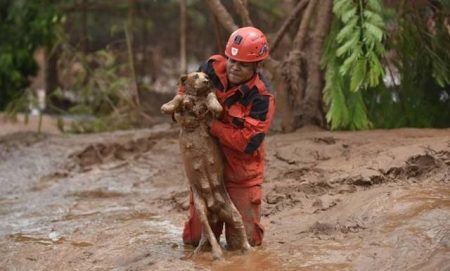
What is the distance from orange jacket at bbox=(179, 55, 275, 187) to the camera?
16.4ft

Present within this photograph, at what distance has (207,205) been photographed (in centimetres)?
521

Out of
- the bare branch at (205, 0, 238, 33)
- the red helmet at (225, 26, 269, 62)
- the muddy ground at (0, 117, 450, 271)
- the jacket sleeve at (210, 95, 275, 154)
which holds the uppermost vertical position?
the bare branch at (205, 0, 238, 33)

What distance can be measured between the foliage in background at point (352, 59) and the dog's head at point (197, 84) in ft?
10.0

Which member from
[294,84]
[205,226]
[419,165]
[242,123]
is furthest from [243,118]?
[294,84]

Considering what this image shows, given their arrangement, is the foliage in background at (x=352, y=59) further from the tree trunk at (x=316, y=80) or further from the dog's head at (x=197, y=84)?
the dog's head at (x=197, y=84)

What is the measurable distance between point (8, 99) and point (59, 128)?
323 cm

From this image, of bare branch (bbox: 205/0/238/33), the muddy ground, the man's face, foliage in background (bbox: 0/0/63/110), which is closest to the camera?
the muddy ground

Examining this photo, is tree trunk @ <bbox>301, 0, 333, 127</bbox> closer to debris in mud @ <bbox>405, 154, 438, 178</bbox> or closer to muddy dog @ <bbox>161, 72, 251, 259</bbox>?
debris in mud @ <bbox>405, 154, 438, 178</bbox>

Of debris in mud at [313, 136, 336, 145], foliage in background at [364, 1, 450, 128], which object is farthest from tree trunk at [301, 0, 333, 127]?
debris in mud at [313, 136, 336, 145]

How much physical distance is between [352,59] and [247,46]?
Answer: 3.00 m

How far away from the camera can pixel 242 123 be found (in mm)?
4992

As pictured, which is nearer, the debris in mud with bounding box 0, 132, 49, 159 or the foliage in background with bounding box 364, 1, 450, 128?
the foliage in background with bounding box 364, 1, 450, 128

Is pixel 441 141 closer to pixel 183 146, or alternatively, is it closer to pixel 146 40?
Answer: pixel 183 146

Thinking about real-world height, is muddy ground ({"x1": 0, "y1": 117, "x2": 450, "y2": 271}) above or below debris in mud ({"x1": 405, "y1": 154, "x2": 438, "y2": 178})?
below
